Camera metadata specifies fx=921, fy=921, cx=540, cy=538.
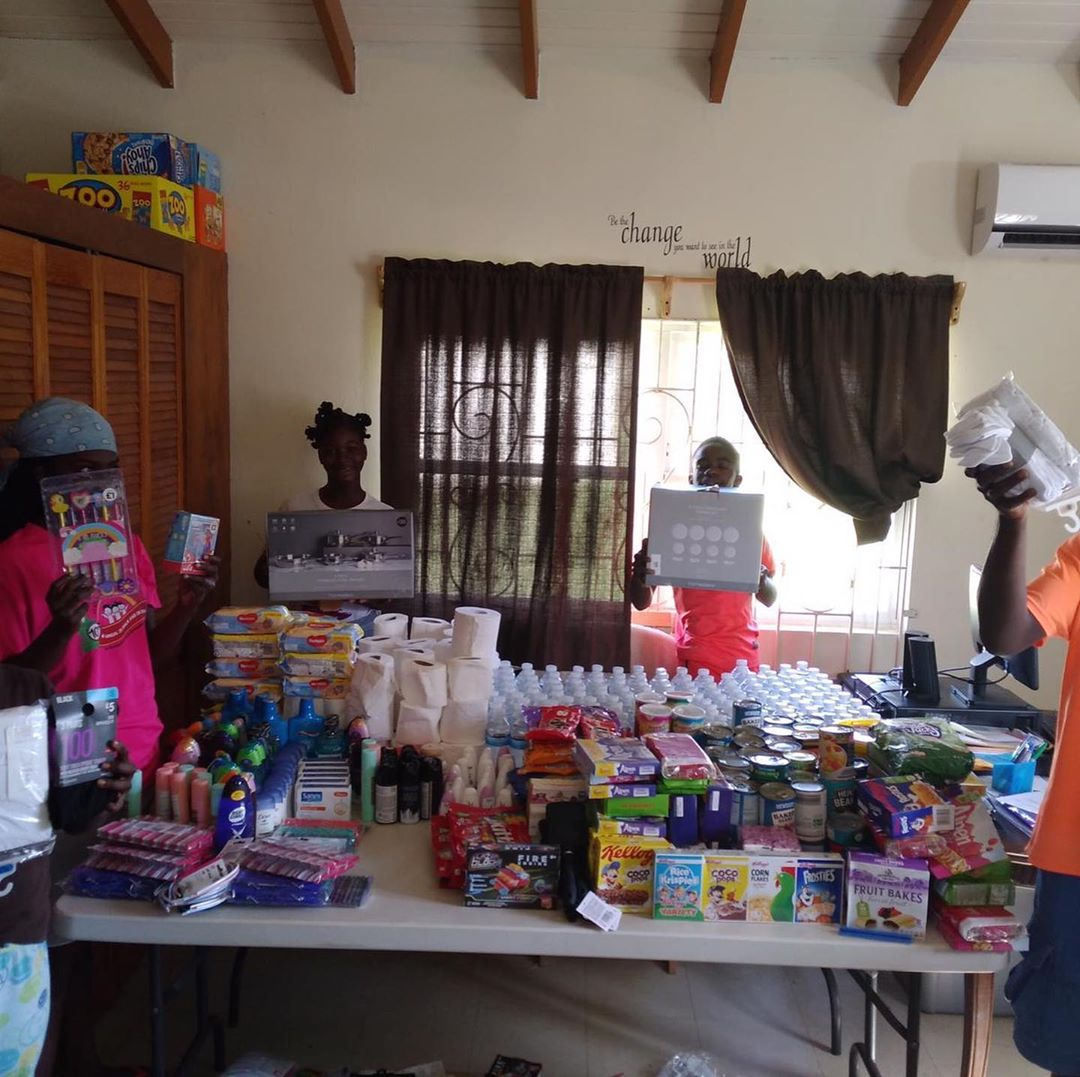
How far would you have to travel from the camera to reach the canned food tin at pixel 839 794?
199 cm

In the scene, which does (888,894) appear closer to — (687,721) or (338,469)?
(687,721)

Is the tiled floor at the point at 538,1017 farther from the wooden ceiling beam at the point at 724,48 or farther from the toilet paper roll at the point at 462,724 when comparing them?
the wooden ceiling beam at the point at 724,48

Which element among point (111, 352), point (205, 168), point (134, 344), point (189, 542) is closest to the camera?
point (189, 542)

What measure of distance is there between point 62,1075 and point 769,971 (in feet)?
6.80

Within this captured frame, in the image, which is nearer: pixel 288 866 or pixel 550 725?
pixel 288 866

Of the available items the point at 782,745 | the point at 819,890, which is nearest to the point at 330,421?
the point at 782,745

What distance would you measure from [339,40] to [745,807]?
315cm

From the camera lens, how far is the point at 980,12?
3.43 metres

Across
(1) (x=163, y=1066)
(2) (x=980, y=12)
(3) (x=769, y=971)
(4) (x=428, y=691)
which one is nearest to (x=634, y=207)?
(2) (x=980, y=12)

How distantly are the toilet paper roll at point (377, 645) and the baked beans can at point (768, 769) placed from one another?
1.03 metres

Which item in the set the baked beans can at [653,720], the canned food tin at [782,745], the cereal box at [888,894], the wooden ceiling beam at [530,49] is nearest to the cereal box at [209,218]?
the wooden ceiling beam at [530,49]

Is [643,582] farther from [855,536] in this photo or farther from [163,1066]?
[163,1066]

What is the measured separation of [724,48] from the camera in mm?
3465

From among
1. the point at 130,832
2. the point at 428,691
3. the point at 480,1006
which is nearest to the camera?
the point at 130,832
